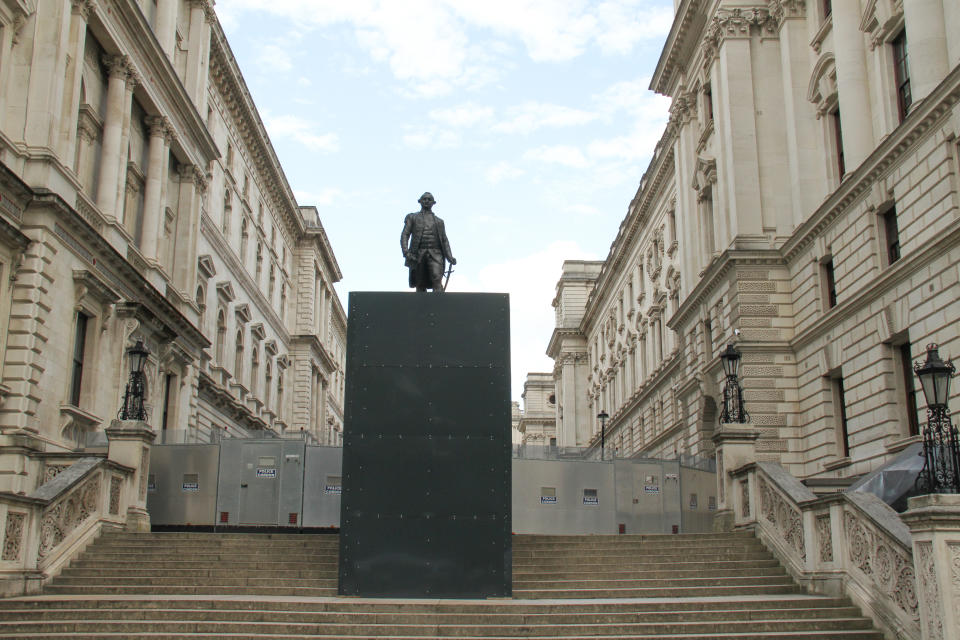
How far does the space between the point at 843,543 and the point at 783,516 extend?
8.42 feet

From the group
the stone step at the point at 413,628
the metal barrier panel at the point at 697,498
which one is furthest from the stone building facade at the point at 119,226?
the stone step at the point at 413,628

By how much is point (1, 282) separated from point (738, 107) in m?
25.4

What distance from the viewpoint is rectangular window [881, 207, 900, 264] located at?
92.6 feet

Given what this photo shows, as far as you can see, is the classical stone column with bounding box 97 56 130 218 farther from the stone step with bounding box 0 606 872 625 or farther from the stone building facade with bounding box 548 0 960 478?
the stone building facade with bounding box 548 0 960 478

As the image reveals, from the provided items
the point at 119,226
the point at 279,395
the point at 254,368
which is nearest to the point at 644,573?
the point at 119,226

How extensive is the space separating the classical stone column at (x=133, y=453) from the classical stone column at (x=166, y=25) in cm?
1901

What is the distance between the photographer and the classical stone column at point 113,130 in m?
30.4

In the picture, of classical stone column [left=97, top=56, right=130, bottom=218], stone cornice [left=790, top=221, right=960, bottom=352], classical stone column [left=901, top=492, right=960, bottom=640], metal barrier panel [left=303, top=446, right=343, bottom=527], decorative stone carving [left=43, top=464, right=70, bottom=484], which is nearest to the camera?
classical stone column [left=901, top=492, right=960, bottom=640]

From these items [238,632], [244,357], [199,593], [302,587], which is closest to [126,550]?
[199,593]

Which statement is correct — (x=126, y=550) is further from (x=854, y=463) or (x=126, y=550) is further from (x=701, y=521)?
(x=854, y=463)

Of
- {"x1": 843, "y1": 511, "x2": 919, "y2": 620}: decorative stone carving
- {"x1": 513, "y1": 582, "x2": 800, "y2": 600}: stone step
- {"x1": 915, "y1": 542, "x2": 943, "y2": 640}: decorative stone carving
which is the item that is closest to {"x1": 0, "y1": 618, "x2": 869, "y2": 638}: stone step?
{"x1": 843, "y1": 511, "x2": 919, "y2": 620}: decorative stone carving

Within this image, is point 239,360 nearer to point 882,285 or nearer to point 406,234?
point 882,285

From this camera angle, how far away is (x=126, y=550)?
17984 mm

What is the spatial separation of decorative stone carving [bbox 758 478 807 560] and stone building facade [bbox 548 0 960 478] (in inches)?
107
